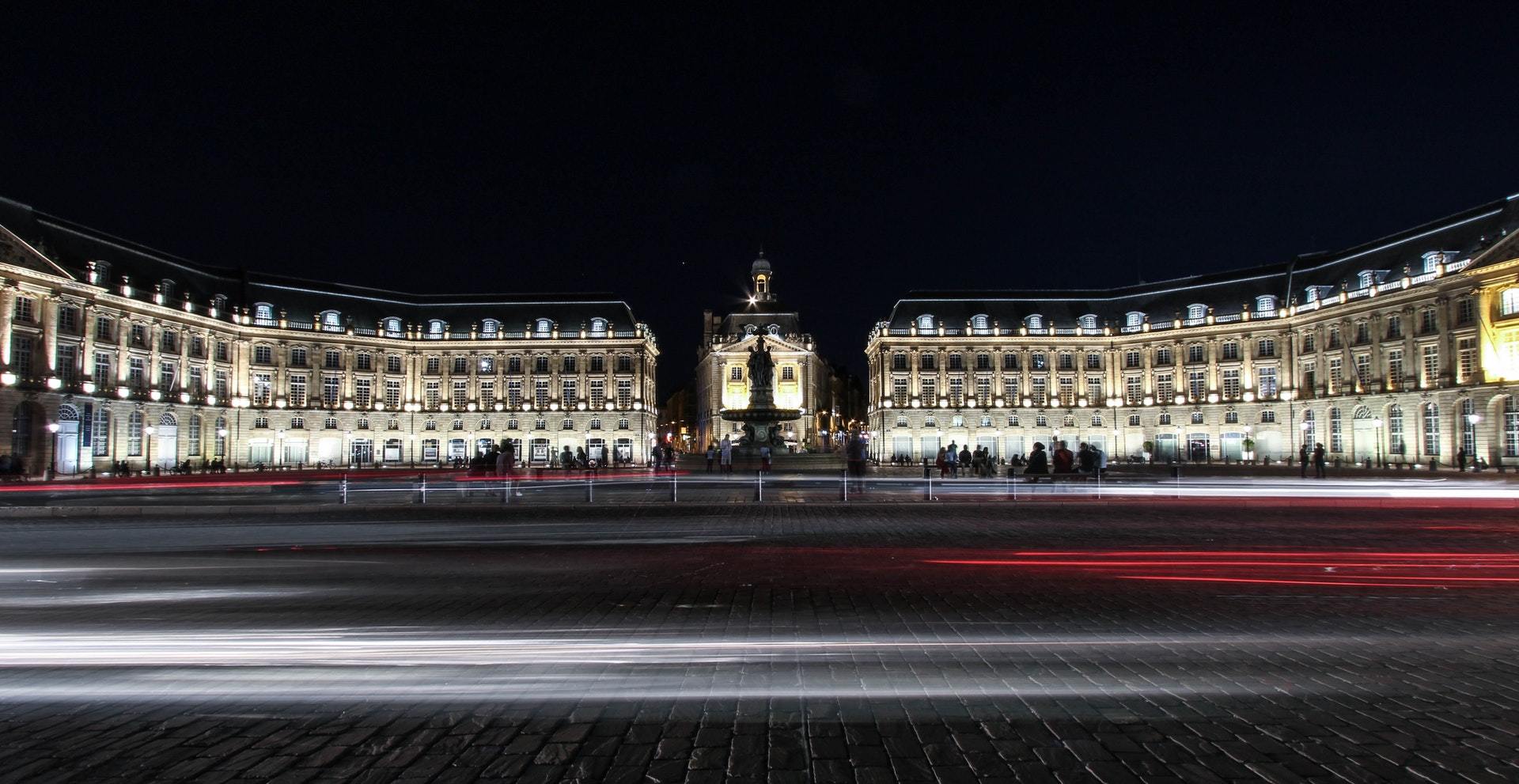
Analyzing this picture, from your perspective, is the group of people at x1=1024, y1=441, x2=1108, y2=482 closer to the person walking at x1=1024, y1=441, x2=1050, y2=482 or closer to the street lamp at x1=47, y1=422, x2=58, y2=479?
the person walking at x1=1024, y1=441, x2=1050, y2=482

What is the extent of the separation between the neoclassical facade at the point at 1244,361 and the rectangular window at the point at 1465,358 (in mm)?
116

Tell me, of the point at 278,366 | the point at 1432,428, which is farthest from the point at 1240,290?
the point at 278,366

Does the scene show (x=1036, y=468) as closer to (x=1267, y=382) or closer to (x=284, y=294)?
(x=1267, y=382)

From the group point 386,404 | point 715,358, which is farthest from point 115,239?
point 715,358

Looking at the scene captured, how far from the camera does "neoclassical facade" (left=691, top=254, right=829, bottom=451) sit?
112 m

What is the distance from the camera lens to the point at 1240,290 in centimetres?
9131

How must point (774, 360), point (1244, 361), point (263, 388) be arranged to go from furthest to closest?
1. point (774, 360)
2. point (1244, 361)
3. point (263, 388)

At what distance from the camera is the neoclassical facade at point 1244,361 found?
204ft

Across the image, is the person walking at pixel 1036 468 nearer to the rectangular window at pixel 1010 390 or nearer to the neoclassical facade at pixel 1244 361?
the neoclassical facade at pixel 1244 361

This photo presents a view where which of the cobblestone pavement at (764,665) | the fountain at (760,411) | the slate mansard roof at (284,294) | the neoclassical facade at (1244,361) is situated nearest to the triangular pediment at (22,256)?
the slate mansard roof at (284,294)

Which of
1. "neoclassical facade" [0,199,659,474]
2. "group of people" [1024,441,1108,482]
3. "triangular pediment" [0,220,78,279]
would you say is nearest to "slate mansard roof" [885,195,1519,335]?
"neoclassical facade" [0,199,659,474]

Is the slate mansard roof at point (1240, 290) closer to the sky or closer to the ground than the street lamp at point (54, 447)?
closer to the sky

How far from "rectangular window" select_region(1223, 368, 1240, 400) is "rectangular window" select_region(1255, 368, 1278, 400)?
7.41 feet

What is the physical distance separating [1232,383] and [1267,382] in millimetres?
3693
